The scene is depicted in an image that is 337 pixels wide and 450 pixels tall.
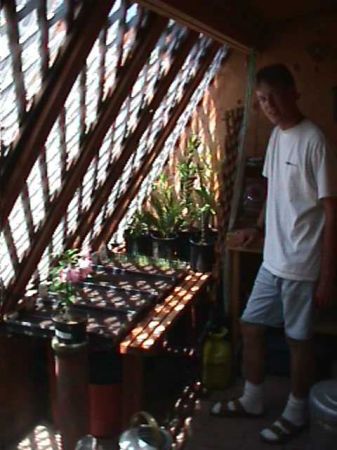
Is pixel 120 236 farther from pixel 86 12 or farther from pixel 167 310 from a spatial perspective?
pixel 86 12

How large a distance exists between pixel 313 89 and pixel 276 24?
1.40ft

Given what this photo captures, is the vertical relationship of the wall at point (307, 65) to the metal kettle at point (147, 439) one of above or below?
above

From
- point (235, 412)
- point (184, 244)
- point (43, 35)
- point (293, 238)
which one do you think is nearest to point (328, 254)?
point (293, 238)

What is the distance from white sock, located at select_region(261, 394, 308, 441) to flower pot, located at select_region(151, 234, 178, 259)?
4.18 ft

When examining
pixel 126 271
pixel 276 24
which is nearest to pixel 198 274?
pixel 126 271

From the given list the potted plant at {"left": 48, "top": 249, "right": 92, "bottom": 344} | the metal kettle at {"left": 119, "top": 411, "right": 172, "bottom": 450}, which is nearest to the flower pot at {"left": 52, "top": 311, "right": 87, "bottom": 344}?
the potted plant at {"left": 48, "top": 249, "right": 92, "bottom": 344}

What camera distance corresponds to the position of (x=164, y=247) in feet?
11.9

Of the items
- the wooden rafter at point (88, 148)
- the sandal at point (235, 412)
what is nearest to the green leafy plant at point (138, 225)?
the wooden rafter at point (88, 148)

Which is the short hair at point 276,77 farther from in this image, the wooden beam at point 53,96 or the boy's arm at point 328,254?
the wooden beam at point 53,96

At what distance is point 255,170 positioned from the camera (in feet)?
11.5

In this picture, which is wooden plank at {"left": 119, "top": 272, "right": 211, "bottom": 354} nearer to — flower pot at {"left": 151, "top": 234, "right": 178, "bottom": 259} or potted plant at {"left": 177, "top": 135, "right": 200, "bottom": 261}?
flower pot at {"left": 151, "top": 234, "right": 178, "bottom": 259}

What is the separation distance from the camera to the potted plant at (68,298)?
7.84 feet

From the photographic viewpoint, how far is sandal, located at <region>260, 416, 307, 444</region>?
103 inches

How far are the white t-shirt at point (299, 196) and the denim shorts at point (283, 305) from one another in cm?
5
